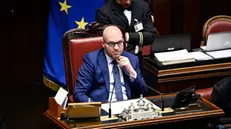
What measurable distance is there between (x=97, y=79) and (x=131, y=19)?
0.89 metres

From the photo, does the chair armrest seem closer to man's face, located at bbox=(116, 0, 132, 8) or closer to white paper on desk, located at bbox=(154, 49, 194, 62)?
white paper on desk, located at bbox=(154, 49, 194, 62)

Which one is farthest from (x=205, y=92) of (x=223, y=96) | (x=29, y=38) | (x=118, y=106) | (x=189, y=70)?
(x=29, y=38)

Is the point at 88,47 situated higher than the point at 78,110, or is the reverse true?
the point at 88,47

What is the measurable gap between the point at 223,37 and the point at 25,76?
7.78 ft

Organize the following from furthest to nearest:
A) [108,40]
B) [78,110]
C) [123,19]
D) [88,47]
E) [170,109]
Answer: [123,19], [88,47], [108,40], [170,109], [78,110]

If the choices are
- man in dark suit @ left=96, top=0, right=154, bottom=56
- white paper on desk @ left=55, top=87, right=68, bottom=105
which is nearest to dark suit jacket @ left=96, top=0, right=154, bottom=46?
man in dark suit @ left=96, top=0, right=154, bottom=56

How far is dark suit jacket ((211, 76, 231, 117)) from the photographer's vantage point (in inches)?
157

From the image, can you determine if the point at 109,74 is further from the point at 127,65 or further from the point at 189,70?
the point at 189,70

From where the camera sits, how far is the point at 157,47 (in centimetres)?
488

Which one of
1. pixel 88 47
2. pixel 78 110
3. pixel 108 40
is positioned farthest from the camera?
pixel 88 47

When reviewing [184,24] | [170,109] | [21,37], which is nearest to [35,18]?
[21,37]

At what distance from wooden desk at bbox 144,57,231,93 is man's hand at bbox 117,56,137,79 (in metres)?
0.66

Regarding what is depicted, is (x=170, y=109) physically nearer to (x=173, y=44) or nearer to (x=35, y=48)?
(x=173, y=44)

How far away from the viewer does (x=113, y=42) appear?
13.2ft
